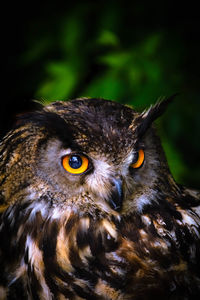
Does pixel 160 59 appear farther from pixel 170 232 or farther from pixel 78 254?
pixel 78 254

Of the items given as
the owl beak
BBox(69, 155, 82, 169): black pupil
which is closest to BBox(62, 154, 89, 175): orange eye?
BBox(69, 155, 82, 169): black pupil

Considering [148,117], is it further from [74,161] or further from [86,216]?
[86,216]

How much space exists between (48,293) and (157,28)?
1.57 m

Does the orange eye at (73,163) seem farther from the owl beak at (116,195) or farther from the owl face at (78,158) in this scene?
the owl beak at (116,195)

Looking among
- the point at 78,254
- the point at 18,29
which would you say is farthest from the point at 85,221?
the point at 18,29

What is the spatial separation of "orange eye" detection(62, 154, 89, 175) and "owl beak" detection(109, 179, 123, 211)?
0.12 meters

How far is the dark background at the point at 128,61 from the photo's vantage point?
1.81m

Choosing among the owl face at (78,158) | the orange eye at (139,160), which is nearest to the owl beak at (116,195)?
the owl face at (78,158)

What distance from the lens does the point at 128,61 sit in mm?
1820

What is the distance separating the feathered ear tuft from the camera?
122 cm

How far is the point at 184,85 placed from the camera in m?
1.94

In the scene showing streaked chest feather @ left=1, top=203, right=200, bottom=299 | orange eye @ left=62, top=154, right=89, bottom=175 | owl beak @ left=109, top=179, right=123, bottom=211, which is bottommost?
streaked chest feather @ left=1, top=203, right=200, bottom=299

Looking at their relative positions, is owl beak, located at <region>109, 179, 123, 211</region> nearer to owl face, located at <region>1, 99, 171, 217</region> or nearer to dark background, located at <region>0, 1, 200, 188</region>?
owl face, located at <region>1, 99, 171, 217</region>

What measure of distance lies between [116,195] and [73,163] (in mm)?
184
